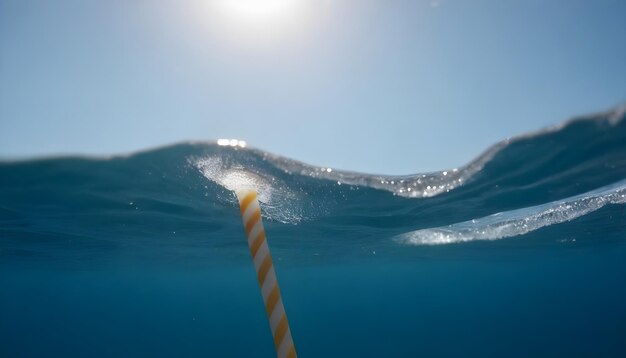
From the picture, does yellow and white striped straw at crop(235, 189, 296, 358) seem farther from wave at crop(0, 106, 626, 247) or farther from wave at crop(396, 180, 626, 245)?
wave at crop(396, 180, 626, 245)

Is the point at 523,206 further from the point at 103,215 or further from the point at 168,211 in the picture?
the point at 103,215

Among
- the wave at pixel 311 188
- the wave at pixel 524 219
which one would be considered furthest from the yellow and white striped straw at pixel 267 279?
the wave at pixel 524 219

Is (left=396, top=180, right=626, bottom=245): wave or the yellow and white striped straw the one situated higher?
the yellow and white striped straw

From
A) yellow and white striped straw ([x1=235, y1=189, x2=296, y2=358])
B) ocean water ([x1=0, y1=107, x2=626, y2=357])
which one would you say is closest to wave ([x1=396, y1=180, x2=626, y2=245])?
ocean water ([x1=0, y1=107, x2=626, y2=357])

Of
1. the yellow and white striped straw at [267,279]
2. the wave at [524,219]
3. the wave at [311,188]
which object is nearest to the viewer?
the yellow and white striped straw at [267,279]

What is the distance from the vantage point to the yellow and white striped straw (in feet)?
10.8

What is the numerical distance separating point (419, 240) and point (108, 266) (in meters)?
25.8

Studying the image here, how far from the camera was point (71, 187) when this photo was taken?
11727 millimetres

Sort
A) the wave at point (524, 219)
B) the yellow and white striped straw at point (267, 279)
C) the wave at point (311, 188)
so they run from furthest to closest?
the wave at point (524, 219) < the wave at point (311, 188) < the yellow and white striped straw at point (267, 279)

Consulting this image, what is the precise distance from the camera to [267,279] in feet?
11.1

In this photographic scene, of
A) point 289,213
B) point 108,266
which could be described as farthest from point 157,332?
point 289,213

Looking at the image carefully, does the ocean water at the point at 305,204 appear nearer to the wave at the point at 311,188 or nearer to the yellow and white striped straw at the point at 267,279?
the wave at the point at 311,188

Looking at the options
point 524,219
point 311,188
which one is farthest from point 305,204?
point 524,219

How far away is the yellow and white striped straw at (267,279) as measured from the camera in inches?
129
